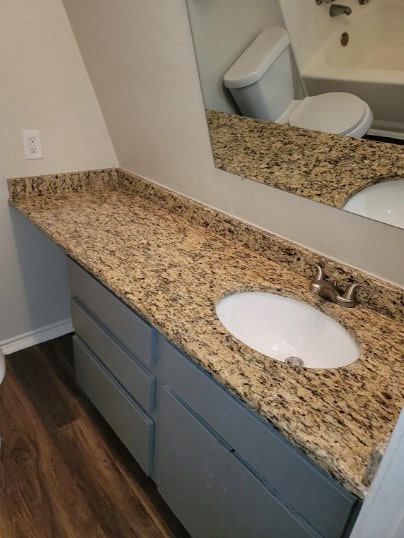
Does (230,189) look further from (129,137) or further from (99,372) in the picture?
(99,372)

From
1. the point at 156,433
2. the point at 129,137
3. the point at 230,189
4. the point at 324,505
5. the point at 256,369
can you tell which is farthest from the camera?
the point at 129,137

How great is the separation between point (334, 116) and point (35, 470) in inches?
63.0

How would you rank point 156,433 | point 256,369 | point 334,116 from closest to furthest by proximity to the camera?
1. point 256,369
2. point 334,116
3. point 156,433

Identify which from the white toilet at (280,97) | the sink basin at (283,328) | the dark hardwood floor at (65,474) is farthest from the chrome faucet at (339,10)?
the dark hardwood floor at (65,474)

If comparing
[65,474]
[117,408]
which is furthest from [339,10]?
[65,474]

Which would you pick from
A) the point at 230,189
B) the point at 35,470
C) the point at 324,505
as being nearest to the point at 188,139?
the point at 230,189

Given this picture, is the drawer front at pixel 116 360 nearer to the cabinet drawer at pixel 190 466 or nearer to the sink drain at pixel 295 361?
the cabinet drawer at pixel 190 466

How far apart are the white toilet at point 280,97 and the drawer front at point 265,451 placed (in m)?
0.72

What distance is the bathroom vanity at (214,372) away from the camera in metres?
0.71

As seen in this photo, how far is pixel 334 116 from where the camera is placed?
957 mm

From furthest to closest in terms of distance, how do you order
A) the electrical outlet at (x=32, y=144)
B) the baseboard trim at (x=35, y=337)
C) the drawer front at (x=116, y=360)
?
1. the baseboard trim at (x=35, y=337)
2. the electrical outlet at (x=32, y=144)
3. the drawer front at (x=116, y=360)

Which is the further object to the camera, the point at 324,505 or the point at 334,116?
the point at 334,116

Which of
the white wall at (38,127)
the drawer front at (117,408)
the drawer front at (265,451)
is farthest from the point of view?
the white wall at (38,127)

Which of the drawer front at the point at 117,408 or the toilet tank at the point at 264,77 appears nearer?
the toilet tank at the point at 264,77
